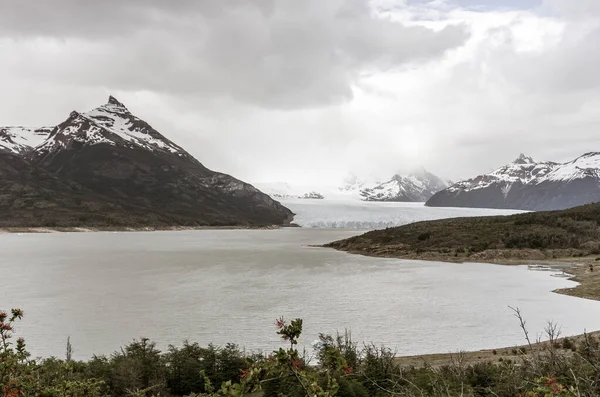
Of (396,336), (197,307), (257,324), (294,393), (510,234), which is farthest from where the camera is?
(510,234)

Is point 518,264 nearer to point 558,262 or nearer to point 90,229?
point 558,262

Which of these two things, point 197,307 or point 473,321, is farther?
point 197,307

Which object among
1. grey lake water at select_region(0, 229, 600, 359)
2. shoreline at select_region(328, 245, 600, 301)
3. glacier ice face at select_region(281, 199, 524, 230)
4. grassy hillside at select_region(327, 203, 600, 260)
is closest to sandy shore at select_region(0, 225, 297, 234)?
glacier ice face at select_region(281, 199, 524, 230)

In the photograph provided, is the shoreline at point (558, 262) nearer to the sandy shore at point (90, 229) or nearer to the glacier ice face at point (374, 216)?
the glacier ice face at point (374, 216)

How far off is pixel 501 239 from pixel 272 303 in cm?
4952

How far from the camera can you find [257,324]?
26219 millimetres

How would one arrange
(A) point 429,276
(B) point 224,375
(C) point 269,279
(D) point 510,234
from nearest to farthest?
(B) point 224,375 → (C) point 269,279 → (A) point 429,276 → (D) point 510,234

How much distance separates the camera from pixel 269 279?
45469 millimetres

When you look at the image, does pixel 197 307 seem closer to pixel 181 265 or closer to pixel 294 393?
pixel 294 393

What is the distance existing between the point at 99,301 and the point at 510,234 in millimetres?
60408

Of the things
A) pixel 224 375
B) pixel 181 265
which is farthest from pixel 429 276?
pixel 224 375

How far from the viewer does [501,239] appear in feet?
227

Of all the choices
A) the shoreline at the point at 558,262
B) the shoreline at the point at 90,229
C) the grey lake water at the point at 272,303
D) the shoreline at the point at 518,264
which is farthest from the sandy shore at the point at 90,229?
the shoreline at the point at 558,262

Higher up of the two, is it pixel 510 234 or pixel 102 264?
pixel 510 234
